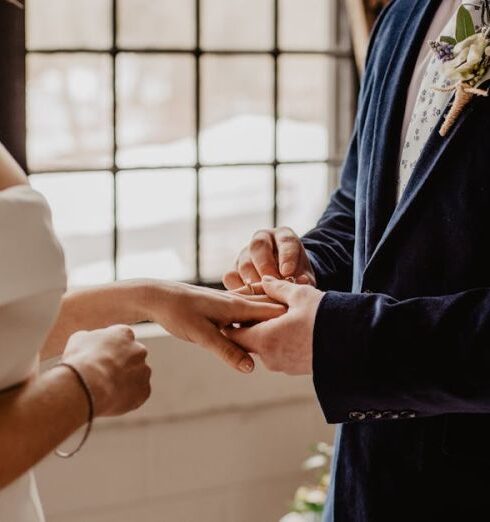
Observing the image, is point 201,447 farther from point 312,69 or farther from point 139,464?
point 312,69

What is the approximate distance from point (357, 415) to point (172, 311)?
1.29ft

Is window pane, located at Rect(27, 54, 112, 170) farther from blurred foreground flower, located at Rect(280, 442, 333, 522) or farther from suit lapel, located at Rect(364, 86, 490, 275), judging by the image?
suit lapel, located at Rect(364, 86, 490, 275)

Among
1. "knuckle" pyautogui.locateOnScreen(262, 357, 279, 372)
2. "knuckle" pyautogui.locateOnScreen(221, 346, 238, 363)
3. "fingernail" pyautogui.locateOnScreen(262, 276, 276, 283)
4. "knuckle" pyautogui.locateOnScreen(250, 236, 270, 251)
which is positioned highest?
"knuckle" pyautogui.locateOnScreen(250, 236, 270, 251)

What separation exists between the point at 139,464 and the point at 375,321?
1675 mm

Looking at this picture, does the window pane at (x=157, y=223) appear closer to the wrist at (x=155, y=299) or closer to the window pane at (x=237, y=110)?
the window pane at (x=237, y=110)

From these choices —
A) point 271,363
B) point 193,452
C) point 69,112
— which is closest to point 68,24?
point 69,112

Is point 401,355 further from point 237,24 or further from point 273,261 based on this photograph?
point 237,24

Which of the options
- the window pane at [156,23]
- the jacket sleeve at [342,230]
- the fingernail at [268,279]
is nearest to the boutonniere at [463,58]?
the jacket sleeve at [342,230]

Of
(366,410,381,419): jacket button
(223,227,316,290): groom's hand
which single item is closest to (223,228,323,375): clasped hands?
(223,227,316,290): groom's hand

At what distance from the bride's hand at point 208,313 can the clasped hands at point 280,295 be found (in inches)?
0.7

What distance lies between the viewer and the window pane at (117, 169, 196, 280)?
3.33 meters

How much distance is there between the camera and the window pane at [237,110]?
3.39m

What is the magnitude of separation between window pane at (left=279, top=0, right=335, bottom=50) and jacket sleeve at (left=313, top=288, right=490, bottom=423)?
203 centimetres

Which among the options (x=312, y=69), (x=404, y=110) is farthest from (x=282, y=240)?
(x=312, y=69)
